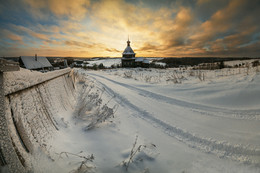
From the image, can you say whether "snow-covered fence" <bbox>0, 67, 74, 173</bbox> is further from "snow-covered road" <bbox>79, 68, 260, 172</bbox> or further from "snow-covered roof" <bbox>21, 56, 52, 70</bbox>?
"snow-covered roof" <bbox>21, 56, 52, 70</bbox>

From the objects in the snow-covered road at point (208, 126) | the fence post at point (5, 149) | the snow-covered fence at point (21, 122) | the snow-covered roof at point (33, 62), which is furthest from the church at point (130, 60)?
the fence post at point (5, 149)

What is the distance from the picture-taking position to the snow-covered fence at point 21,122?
2.50ft

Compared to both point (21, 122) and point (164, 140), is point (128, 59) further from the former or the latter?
point (21, 122)

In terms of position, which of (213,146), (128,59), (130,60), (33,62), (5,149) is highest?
(128,59)

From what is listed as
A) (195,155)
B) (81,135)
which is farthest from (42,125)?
(195,155)

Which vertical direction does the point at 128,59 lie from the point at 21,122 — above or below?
above

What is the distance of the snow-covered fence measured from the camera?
0.76 meters

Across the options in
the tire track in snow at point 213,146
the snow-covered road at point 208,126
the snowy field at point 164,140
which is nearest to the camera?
the snowy field at point 164,140

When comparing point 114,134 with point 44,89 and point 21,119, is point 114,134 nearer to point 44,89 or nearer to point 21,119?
point 21,119

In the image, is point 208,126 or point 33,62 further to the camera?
point 33,62

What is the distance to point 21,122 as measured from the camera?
1032mm

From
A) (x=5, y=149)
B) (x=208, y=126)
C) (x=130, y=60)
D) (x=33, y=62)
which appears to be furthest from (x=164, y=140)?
(x=130, y=60)

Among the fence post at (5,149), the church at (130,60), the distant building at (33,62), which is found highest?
the church at (130,60)

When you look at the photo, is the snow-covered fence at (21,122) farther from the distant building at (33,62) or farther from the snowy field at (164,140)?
the distant building at (33,62)
